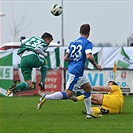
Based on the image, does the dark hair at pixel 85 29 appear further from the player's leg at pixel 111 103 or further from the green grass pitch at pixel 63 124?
the player's leg at pixel 111 103

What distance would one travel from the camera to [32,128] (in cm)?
1088

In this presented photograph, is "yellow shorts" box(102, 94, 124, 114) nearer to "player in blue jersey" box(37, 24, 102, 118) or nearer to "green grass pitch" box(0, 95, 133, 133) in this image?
"green grass pitch" box(0, 95, 133, 133)

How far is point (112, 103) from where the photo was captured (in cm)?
1462

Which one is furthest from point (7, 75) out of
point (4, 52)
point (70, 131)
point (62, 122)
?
point (70, 131)

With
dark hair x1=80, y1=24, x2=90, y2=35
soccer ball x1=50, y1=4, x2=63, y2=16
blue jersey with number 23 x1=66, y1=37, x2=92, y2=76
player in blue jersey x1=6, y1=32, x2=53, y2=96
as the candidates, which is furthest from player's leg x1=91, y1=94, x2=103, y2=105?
soccer ball x1=50, y1=4, x2=63, y2=16

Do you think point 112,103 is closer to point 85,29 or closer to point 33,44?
point 33,44

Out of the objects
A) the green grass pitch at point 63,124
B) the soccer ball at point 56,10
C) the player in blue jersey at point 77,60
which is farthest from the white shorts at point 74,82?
the soccer ball at point 56,10

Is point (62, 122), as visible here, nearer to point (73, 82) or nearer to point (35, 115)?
point (73, 82)

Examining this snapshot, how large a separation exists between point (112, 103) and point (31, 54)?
2.46 metres

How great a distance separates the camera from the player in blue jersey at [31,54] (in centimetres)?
1484

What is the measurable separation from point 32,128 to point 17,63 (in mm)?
17502

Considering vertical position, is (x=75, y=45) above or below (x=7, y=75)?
above

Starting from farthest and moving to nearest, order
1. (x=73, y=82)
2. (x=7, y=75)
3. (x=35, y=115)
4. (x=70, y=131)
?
(x=7, y=75) → (x=35, y=115) → (x=73, y=82) → (x=70, y=131)

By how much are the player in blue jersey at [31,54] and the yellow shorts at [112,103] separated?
191cm
